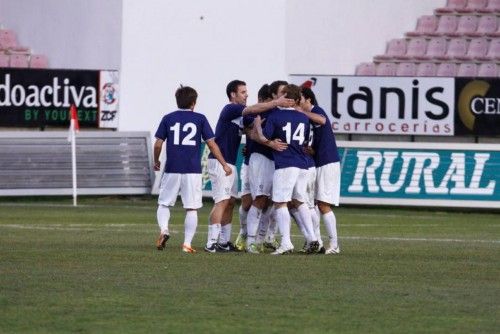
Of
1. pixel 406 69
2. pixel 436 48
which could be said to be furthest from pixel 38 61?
pixel 436 48

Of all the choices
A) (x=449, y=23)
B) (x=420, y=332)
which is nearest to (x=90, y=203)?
(x=449, y=23)

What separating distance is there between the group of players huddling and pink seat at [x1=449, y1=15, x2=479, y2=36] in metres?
16.9

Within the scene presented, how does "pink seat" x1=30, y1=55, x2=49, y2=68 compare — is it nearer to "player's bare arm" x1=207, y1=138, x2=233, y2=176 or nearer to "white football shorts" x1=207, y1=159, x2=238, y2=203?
"white football shorts" x1=207, y1=159, x2=238, y2=203

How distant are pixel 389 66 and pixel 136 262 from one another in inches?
763

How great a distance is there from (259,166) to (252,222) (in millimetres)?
637

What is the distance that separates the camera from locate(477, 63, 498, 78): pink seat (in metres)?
33.7

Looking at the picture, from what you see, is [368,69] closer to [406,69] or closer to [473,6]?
[406,69]

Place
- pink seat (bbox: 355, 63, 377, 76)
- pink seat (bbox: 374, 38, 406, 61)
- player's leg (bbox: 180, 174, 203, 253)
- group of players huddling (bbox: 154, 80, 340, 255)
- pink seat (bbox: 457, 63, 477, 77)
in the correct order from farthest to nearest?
pink seat (bbox: 374, 38, 406, 61)
pink seat (bbox: 355, 63, 377, 76)
pink seat (bbox: 457, 63, 477, 77)
player's leg (bbox: 180, 174, 203, 253)
group of players huddling (bbox: 154, 80, 340, 255)

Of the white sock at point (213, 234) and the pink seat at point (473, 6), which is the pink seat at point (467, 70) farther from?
the white sock at point (213, 234)

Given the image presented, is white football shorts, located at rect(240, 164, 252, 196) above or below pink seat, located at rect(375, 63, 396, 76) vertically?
below

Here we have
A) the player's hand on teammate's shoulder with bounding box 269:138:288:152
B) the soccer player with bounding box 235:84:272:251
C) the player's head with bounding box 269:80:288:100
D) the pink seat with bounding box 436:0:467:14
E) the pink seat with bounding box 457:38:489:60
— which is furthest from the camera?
the pink seat with bounding box 436:0:467:14

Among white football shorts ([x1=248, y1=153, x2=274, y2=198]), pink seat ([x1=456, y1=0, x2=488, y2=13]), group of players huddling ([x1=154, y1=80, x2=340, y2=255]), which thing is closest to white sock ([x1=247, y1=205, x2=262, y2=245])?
group of players huddling ([x1=154, y1=80, x2=340, y2=255])

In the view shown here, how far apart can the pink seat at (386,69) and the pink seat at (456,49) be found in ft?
3.34

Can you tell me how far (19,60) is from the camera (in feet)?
119
